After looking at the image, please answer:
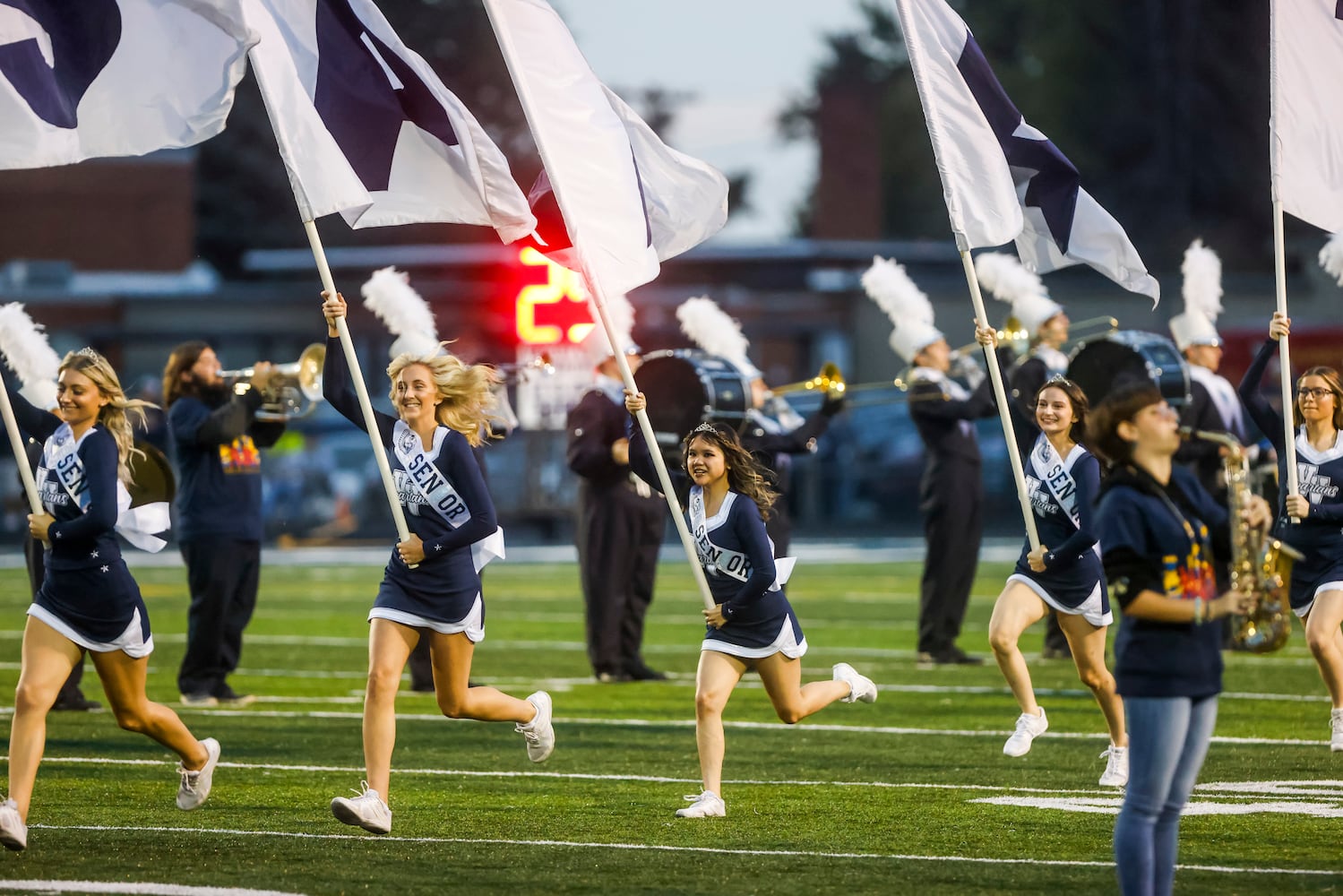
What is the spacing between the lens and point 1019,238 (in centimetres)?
950

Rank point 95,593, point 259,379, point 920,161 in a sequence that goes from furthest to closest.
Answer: point 920,161
point 259,379
point 95,593

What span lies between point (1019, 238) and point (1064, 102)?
3967 centimetres

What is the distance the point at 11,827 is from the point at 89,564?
98 cm

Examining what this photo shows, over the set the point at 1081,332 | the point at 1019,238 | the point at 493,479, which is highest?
the point at 1019,238

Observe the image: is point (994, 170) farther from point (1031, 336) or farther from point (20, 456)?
point (1031, 336)

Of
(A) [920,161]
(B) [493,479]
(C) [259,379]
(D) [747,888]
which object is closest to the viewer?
(D) [747,888]

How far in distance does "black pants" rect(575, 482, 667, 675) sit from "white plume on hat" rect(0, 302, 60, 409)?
11.8 ft

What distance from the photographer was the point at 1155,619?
18.8 feet

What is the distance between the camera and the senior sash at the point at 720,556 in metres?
8.03

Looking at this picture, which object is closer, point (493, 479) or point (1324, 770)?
point (1324, 770)

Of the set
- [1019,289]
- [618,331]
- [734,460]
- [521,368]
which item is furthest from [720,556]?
[1019,289]

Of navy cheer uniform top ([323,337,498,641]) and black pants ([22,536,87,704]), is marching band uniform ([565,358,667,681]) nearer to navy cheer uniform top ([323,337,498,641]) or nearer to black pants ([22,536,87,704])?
black pants ([22,536,87,704])

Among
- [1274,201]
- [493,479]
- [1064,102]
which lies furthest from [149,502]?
[1064,102]

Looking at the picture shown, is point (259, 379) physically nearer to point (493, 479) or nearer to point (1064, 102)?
point (493, 479)
